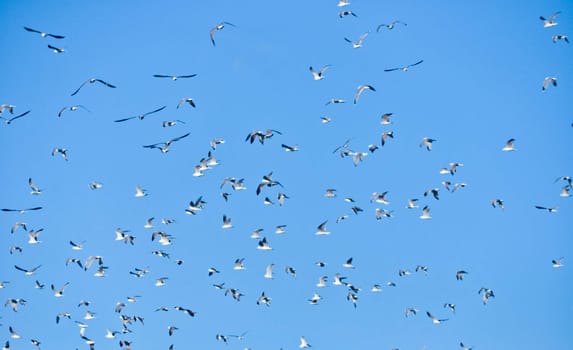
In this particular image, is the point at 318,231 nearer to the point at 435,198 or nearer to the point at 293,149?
the point at 293,149

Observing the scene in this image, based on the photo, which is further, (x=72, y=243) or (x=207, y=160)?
(x=72, y=243)

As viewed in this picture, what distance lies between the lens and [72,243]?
2180 inches

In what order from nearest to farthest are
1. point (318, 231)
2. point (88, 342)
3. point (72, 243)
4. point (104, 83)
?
point (104, 83) → point (318, 231) → point (72, 243) → point (88, 342)

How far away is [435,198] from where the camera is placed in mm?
53844

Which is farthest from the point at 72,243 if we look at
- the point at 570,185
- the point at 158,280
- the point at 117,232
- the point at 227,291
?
the point at 570,185

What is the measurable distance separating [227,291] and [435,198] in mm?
15097

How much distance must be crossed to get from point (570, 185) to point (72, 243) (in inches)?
1278

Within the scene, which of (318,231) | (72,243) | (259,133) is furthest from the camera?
(72,243)

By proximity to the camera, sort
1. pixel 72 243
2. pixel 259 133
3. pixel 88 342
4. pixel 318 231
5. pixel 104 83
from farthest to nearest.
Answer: pixel 88 342, pixel 72 243, pixel 318 231, pixel 259 133, pixel 104 83

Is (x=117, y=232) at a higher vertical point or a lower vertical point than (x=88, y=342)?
higher

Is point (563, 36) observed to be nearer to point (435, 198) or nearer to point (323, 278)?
point (435, 198)

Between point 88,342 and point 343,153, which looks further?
point 88,342

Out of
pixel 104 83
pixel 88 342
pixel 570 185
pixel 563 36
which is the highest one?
pixel 563 36

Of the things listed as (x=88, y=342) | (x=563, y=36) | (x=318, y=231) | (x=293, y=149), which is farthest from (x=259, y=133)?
(x=88, y=342)
